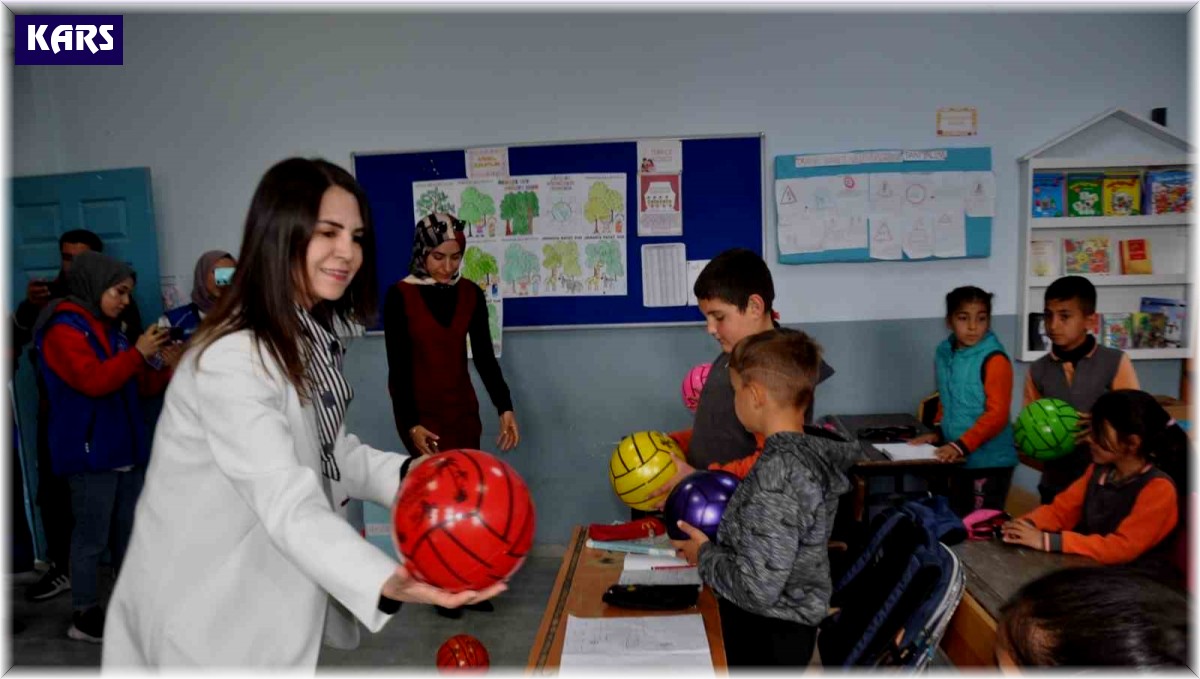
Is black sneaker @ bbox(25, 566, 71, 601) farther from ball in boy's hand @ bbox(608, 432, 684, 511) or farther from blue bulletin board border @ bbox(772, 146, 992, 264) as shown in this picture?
blue bulletin board border @ bbox(772, 146, 992, 264)

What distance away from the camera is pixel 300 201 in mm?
1289

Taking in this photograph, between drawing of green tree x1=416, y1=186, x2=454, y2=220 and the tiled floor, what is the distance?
77.2 inches

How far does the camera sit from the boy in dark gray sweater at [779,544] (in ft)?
5.04

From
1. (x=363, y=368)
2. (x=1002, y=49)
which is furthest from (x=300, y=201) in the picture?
(x=1002, y=49)

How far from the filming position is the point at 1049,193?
12.7ft

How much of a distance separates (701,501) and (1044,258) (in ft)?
9.84

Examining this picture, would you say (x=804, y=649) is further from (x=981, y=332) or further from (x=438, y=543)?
(x=981, y=332)

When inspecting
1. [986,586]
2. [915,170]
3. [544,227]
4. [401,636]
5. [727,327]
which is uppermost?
[915,170]

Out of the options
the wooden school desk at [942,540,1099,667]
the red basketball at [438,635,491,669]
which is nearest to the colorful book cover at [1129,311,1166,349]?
the wooden school desk at [942,540,1099,667]

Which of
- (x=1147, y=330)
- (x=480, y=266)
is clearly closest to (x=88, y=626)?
(x=480, y=266)

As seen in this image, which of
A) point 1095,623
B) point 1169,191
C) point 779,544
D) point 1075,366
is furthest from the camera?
point 1169,191

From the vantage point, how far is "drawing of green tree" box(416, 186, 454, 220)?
3.99 m

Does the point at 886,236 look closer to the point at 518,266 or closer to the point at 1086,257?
the point at 1086,257

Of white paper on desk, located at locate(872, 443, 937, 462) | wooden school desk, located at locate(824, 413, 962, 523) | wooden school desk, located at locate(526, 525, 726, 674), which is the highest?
wooden school desk, located at locate(526, 525, 726, 674)
